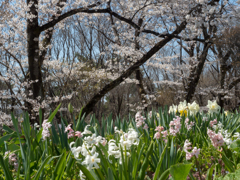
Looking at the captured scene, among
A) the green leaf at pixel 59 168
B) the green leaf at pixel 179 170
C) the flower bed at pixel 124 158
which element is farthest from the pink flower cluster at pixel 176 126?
the green leaf at pixel 59 168

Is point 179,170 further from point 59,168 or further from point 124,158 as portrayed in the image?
point 59,168

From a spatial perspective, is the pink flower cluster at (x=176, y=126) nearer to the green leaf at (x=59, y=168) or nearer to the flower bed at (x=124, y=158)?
the flower bed at (x=124, y=158)

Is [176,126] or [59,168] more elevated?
[176,126]

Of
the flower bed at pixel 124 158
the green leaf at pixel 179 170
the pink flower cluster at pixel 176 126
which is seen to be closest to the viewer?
the green leaf at pixel 179 170

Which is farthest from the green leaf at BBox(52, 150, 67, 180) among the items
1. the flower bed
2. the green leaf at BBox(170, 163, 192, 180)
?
the green leaf at BBox(170, 163, 192, 180)

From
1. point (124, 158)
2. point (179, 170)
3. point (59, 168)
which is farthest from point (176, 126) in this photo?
point (59, 168)

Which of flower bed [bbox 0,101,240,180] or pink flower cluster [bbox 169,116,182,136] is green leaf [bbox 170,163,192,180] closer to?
flower bed [bbox 0,101,240,180]

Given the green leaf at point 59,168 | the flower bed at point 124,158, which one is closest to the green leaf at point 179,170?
the flower bed at point 124,158

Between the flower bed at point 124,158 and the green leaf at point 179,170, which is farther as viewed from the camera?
the flower bed at point 124,158

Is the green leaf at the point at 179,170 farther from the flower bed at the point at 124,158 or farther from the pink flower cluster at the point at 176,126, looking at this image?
the pink flower cluster at the point at 176,126

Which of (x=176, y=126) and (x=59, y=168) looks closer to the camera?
(x=59, y=168)

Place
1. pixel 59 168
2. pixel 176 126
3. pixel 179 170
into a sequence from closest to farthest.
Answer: pixel 179 170
pixel 59 168
pixel 176 126

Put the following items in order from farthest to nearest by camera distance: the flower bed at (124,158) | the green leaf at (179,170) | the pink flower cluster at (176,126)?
the pink flower cluster at (176,126), the flower bed at (124,158), the green leaf at (179,170)

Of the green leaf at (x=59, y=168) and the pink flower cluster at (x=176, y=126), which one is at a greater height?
the pink flower cluster at (x=176, y=126)
